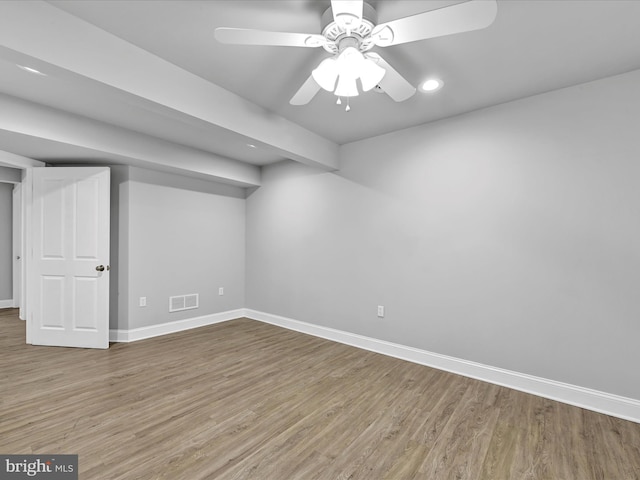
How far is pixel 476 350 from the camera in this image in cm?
291

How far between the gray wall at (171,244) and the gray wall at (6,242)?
3.82 m

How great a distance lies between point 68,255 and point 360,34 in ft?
13.1

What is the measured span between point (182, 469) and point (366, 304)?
248cm

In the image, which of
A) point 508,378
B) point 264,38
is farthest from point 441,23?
point 508,378

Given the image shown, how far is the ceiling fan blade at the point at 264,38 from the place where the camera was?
1506 mm

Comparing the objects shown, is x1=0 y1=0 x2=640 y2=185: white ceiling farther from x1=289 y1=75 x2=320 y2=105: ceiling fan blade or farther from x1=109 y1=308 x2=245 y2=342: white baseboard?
x1=109 y1=308 x2=245 y2=342: white baseboard

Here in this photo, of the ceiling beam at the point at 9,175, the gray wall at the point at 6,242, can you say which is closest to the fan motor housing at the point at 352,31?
the ceiling beam at the point at 9,175

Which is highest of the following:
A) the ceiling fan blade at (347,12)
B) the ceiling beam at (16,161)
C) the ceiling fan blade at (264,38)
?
the ceiling fan blade at (347,12)

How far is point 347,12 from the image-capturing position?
1.45 metres

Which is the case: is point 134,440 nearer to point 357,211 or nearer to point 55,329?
point 55,329

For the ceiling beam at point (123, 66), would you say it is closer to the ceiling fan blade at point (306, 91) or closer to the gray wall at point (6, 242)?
the ceiling fan blade at point (306, 91)

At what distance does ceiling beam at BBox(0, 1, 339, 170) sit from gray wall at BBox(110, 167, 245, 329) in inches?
80.5

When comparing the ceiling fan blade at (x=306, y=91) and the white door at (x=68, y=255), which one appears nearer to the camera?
the ceiling fan blade at (x=306, y=91)

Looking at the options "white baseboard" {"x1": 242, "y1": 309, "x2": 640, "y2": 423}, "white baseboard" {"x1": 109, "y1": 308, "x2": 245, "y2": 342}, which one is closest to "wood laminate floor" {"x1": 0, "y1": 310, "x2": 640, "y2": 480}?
"white baseboard" {"x1": 242, "y1": 309, "x2": 640, "y2": 423}
